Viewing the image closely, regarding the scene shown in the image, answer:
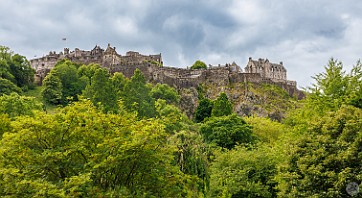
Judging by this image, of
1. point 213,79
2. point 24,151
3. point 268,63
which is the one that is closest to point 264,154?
point 24,151

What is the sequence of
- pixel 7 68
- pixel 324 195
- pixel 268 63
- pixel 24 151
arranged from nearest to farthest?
pixel 24 151, pixel 324 195, pixel 7 68, pixel 268 63

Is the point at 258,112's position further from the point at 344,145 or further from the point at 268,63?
the point at 344,145

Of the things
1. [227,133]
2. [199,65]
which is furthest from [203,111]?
[199,65]

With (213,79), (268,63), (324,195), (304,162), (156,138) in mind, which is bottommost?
(324,195)

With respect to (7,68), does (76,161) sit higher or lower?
lower

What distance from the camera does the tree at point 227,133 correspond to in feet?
182

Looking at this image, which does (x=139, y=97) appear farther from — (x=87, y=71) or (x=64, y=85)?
(x=87, y=71)

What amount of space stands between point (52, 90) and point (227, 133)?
4019 centimetres

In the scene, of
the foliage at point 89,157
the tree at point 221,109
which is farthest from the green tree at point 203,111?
the foliage at point 89,157

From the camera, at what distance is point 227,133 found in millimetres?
56250

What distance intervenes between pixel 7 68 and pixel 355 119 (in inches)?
3068

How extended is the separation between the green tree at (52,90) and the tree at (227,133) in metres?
34.2

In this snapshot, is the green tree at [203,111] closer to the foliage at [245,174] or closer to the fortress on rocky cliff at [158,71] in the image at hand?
the fortress on rocky cliff at [158,71]

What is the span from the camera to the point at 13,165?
20188mm
